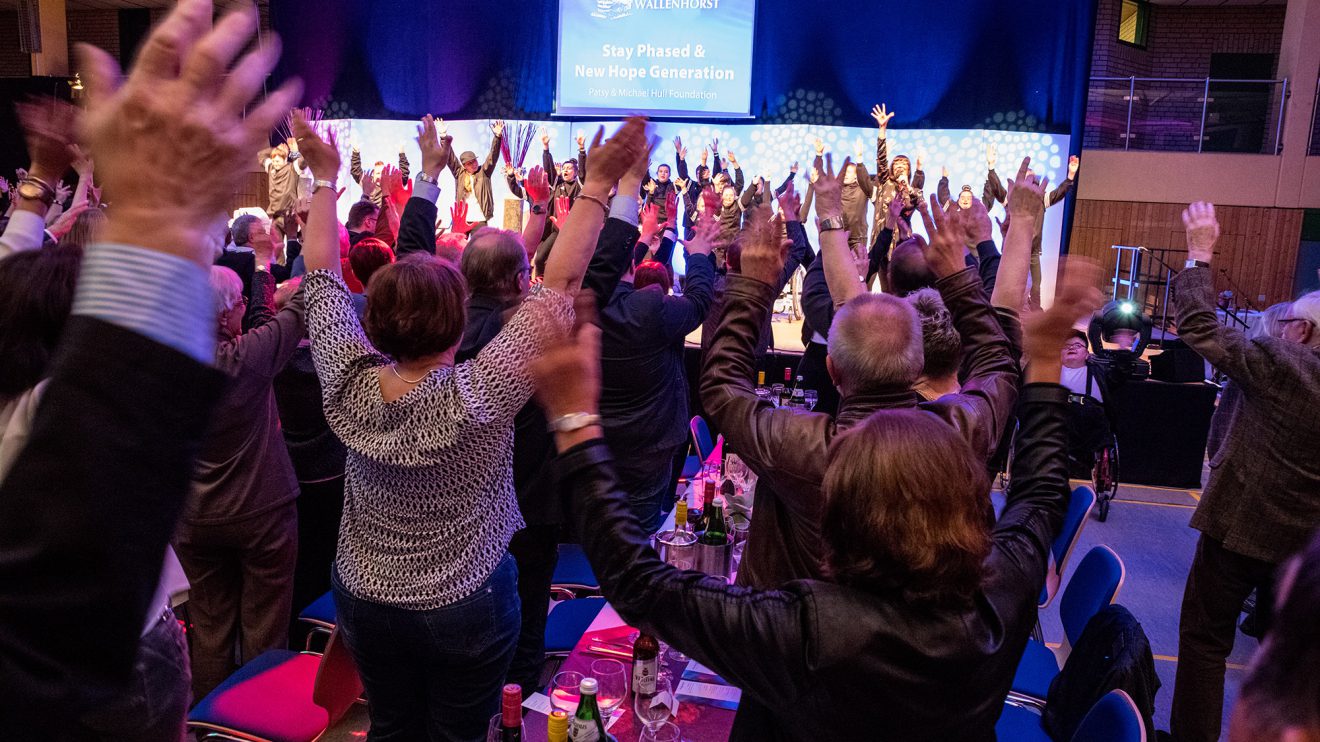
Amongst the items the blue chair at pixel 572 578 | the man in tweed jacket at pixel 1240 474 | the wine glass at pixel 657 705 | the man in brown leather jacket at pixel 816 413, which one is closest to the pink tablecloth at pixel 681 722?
the wine glass at pixel 657 705

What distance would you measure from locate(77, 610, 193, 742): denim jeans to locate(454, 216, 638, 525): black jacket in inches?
40.9

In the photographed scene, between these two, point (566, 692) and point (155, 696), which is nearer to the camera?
point (155, 696)

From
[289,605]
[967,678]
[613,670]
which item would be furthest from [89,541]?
[289,605]

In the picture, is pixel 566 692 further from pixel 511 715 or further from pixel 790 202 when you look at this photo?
pixel 790 202

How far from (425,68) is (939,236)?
1381cm

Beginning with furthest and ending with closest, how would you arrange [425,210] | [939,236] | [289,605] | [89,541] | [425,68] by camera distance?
[425,68], [289,605], [425,210], [939,236], [89,541]

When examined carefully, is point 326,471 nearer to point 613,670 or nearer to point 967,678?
point 613,670

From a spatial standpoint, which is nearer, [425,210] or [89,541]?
[89,541]

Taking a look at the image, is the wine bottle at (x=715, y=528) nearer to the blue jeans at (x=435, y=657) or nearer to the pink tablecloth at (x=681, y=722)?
the pink tablecloth at (x=681, y=722)

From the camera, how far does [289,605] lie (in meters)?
3.09

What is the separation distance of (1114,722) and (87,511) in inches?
72.4

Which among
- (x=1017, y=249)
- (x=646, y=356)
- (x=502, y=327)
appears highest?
(x=1017, y=249)

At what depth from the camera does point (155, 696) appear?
156 cm

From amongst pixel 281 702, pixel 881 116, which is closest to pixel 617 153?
pixel 281 702
